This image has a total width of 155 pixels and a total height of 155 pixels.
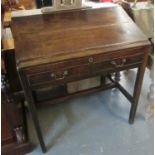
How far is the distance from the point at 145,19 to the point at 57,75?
94 cm

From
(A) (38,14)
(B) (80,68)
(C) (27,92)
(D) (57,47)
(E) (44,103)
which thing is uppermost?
(A) (38,14)

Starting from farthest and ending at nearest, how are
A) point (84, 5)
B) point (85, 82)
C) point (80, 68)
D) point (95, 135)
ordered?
point (85, 82), point (95, 135), point (84, 5), point (80, 68)

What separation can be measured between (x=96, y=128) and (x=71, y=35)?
2.74 ft

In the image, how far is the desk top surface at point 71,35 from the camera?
1.16 meters

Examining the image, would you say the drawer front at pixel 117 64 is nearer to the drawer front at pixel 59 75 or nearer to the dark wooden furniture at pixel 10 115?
the drawer front at pixel 59 75

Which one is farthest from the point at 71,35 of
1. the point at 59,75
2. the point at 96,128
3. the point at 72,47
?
the point at 96,128

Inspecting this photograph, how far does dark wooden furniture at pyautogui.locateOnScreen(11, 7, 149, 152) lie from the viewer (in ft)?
3.78

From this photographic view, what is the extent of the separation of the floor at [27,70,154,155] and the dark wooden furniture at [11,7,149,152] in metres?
0.38

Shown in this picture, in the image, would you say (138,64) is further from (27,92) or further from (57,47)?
(27,92)

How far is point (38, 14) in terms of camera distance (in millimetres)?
1415

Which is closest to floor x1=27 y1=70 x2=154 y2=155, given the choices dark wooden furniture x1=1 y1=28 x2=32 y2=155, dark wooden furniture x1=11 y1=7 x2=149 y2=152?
dark wooden furniture x1=1 y1=28 x2=32 y2=155

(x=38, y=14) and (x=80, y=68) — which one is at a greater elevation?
(x=38, y=14)

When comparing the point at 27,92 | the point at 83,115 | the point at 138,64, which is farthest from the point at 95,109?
the point at 27,92

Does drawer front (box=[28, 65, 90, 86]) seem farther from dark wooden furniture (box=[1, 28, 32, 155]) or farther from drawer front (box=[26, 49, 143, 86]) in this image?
dark wooden furniture (box=[1, 28, 32, 155])
